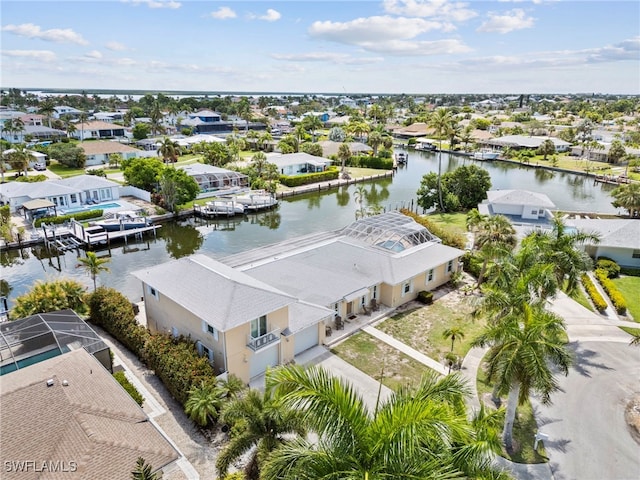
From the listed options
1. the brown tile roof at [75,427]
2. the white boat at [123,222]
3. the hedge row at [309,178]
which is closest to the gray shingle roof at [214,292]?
the brown tile roof at [75,427]

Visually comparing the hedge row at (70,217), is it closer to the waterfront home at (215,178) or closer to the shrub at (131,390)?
the waterfront home at (215,178)

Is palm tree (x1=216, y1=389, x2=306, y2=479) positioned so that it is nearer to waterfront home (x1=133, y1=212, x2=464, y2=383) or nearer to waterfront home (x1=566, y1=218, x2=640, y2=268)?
waterfront home (x1=133, y1=212, x2=464, y2=383)

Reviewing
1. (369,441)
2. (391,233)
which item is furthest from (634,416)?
(391,233)

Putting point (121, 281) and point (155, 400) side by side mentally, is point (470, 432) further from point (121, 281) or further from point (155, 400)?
point (121, 281)

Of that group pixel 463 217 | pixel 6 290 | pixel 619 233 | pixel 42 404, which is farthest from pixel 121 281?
pixel 619 233

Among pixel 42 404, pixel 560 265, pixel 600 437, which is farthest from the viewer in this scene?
pixel 560 265

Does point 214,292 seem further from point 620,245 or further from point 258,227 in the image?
point 620,245

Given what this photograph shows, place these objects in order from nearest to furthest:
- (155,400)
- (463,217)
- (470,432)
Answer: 1. (470,432)
2. (155,400)
3. (463,217)
